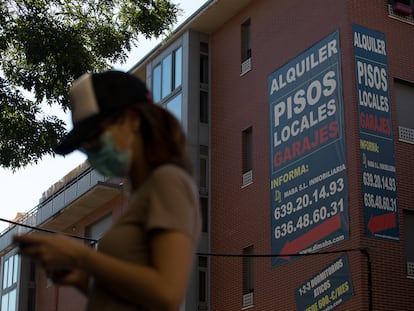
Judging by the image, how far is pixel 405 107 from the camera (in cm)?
2567

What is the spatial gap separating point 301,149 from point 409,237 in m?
3.81

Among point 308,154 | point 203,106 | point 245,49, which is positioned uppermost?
point 245,49

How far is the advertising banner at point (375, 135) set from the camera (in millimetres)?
23750

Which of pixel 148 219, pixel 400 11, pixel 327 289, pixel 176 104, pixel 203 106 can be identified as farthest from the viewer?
pixel 176 104

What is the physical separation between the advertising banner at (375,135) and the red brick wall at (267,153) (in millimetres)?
230

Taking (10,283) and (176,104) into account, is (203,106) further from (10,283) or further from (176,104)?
(10,283)

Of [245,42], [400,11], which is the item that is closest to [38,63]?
[400,11]

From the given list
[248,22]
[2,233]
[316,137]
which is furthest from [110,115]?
[2,233]

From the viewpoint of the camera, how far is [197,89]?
105 feet

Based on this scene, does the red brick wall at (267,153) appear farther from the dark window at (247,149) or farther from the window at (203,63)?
the window at (203,63)

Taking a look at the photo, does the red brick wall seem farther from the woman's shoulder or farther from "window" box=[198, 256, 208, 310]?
the woman's shoulder

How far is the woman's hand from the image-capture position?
97.9 inches

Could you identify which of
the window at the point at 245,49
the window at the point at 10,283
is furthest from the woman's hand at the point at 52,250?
the window at the point at 10,283

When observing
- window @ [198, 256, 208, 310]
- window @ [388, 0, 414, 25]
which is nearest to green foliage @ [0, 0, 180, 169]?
window @ [388, 0, 414, 25]
